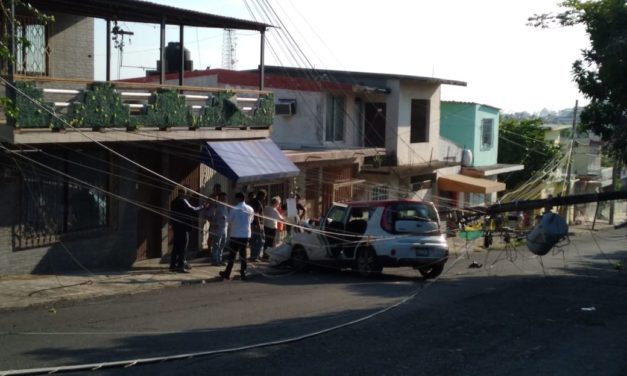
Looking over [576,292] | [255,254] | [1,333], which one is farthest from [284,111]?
[1,333]

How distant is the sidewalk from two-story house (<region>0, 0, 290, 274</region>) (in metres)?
0.61

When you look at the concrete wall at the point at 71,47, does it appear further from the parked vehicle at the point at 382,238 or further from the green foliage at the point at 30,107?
the parked vehicle at the point at 382,238

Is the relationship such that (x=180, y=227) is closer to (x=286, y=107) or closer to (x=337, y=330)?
(x=337, y=330)

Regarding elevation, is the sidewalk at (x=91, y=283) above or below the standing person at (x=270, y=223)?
below

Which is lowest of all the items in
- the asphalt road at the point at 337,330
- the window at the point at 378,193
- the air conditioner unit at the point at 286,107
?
the asphalt road at the point at 337,330

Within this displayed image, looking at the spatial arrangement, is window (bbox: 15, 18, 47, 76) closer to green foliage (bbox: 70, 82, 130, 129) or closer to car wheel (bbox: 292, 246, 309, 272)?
green foliage (bbox: 70, 82, 130, 129)

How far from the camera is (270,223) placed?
66.4 feet

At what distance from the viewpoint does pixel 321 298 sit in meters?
14.3

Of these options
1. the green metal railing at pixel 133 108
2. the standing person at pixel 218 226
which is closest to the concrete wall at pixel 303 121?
the green metal railing at pixel 133 108

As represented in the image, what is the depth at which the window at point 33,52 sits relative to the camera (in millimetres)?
16891

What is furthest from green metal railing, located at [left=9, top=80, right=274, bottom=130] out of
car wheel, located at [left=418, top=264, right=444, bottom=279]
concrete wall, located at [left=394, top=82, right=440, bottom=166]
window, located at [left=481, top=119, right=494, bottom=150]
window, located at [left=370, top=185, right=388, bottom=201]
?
window, located at [left=481, top=119, right=494, bottom=150]

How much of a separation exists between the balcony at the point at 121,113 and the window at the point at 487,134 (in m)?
21.1

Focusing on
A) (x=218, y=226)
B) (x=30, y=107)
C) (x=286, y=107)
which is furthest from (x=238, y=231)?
(x=286, y=107)

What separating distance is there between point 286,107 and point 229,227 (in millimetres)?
11141
